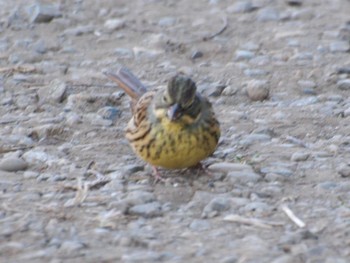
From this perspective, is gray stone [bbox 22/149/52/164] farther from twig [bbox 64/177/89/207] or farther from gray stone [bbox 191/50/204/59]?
gray stone [bbox 191/50/204/59]

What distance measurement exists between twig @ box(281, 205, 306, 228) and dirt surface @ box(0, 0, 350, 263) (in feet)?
0.04

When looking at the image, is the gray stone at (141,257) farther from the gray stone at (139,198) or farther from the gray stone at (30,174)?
the gray stone at (30,174)

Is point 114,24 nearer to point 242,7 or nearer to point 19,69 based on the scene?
point 242,7

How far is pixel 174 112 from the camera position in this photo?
7219 millimetres

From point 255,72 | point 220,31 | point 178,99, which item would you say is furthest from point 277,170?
point 220,31

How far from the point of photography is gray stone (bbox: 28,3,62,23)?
38.4ft

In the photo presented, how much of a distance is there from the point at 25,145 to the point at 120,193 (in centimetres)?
131

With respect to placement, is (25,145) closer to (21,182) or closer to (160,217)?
(21,182)

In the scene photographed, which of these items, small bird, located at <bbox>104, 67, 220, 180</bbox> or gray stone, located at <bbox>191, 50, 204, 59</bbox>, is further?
gray stone, located at <bbox>191, 50, 204, 59</bbox>

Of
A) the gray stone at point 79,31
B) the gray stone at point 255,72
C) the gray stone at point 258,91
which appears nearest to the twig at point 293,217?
the gray stone at point 258,91

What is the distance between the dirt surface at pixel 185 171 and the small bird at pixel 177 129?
19cm

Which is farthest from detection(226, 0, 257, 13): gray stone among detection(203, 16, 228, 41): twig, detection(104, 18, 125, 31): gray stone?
detection(104, 18, 125, 31): gray stone

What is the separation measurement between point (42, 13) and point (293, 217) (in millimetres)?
5543

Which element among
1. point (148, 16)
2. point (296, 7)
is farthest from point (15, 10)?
point (296, 7)
